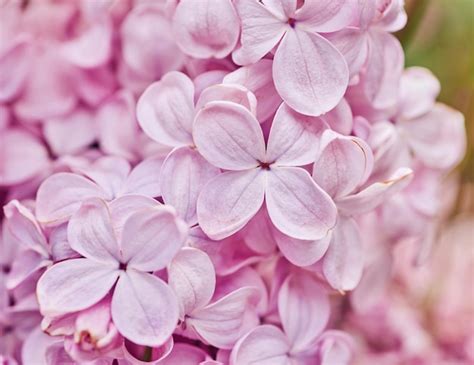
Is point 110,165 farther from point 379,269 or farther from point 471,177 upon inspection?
point 471,177

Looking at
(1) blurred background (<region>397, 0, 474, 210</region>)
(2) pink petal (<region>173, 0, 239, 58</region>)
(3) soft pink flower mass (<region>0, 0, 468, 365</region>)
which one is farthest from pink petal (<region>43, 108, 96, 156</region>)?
(1) blurred background (<region>397, 0, 474, 210</region>)

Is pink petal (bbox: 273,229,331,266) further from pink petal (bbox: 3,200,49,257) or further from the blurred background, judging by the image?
the blurred background

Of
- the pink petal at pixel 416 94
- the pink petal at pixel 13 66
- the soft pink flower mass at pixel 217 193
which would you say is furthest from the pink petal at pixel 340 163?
the pink petal at pixel 13 66

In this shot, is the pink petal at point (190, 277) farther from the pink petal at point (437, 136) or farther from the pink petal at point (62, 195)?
the pink petal at point (437, 136)

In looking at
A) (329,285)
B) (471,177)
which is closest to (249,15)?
(329,285)

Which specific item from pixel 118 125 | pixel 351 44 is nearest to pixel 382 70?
pixel 351 44

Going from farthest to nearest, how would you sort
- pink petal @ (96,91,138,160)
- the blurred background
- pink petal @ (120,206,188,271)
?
the blurred background < pink petal @ (96,91,138,160) < pink petal @ (120,206,188,271)
